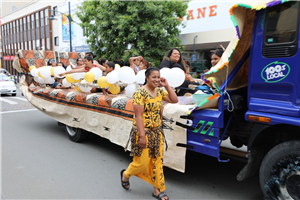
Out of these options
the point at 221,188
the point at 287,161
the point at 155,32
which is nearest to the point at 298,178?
the point at 287,161

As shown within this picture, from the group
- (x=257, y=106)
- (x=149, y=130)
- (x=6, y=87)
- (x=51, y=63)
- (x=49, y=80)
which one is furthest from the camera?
(x=6, y=87)

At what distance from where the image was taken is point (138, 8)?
11406 mm

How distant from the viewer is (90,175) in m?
3.88

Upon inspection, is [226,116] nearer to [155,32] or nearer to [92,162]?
[92,162]

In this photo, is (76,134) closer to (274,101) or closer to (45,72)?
(45,72)

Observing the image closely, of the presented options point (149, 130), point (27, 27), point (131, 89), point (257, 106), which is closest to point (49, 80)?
point (131, 89)

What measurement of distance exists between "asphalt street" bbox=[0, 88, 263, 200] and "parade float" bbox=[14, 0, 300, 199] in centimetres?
55

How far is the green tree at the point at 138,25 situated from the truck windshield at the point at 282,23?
9242 millimetres

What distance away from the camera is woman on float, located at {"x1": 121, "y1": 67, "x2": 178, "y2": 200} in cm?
280

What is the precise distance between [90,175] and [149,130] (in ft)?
5.27

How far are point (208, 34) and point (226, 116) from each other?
462 inches

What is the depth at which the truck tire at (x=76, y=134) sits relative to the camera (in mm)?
5453

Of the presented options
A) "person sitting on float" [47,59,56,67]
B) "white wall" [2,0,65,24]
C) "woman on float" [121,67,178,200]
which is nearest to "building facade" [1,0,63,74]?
"white wall" [2,0,65,24]

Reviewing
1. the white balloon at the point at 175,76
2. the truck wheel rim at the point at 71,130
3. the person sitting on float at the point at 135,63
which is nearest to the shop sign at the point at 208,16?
the person sitting on float at the point at 135,63
